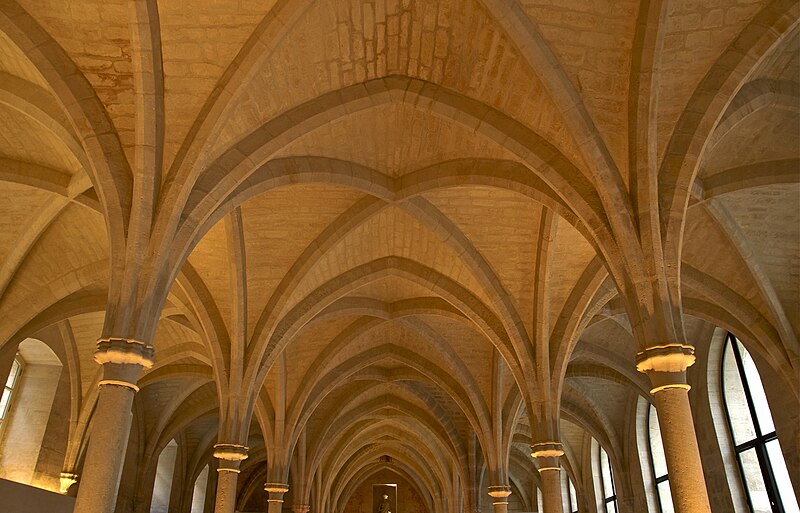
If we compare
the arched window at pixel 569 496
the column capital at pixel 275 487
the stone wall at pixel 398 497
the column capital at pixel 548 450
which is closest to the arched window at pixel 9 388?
the column capital at pixel 275 487

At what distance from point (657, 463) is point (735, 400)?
489 cm

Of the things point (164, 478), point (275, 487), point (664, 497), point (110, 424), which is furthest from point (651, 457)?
point (110, 424)

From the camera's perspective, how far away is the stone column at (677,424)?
6445mm

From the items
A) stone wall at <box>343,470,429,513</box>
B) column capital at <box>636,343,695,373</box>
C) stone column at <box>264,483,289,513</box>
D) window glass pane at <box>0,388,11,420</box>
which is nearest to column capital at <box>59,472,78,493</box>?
window glass pane at <box>0,388,11,420</box>

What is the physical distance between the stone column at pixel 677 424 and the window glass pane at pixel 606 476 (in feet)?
55.8

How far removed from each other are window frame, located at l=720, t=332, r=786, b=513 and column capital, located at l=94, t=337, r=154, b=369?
12.3 m

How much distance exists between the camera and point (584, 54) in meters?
7.74

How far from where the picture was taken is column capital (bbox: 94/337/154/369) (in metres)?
6.90

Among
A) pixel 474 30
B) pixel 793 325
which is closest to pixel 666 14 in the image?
pixel 474 30

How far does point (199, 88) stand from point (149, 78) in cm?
59

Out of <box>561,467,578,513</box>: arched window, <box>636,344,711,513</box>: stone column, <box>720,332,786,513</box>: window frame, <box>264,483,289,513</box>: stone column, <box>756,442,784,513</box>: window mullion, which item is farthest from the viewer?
<box>561,467,578,513</box>: arched window

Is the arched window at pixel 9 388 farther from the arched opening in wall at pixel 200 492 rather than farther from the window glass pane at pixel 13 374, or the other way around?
the arched opening in wall at pixel 200 492

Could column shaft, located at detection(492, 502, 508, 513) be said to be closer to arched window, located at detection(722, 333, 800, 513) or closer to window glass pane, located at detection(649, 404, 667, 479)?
arched window, located at detection(722, 333, 800, 513)

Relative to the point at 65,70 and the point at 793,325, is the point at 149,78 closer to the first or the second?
the point at 65,70
